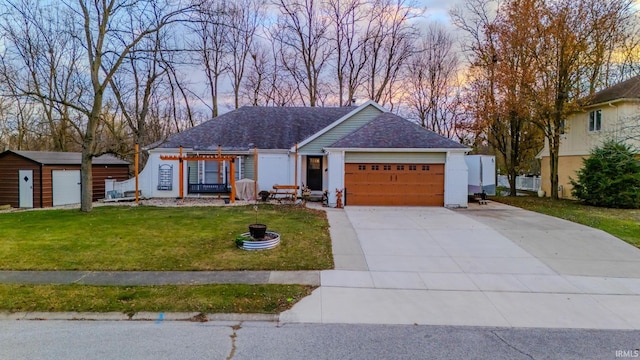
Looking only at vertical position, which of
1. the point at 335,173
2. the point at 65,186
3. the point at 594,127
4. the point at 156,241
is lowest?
the point at 156,241

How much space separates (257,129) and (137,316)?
16663 millimetres

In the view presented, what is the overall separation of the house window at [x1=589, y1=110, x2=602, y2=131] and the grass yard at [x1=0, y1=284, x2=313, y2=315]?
20.9 m

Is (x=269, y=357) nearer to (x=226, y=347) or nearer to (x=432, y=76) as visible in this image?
(x=226, y=347)

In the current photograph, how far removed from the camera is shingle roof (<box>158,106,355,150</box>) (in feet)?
64.3

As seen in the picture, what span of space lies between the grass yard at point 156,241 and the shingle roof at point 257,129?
6410mm

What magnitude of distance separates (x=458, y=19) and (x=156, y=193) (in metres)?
22.7

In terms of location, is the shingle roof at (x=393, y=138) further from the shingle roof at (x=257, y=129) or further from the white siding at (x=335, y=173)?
the shingle roof at (x=257, y=129)

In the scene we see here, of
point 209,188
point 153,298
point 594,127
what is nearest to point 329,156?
point 209,188

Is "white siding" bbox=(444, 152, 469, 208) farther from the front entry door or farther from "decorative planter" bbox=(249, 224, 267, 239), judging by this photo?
"decorative planter" bbox=(249, 224, 267, 239)

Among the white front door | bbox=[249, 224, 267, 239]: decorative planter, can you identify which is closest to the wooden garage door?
bbox=[249, 224, 267, 239]: decorative planter

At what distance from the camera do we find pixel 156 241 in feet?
30.5

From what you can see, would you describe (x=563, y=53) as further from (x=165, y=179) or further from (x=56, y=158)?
(x=56, y=158)

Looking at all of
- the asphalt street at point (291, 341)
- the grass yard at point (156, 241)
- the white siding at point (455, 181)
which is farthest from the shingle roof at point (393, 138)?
the asphalt street at point (291, 341)

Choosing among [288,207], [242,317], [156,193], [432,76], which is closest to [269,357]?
[242,317]
